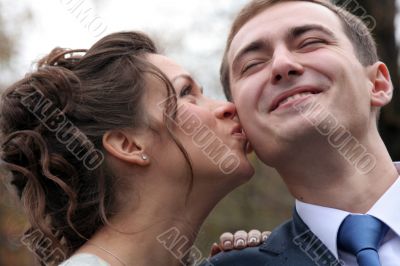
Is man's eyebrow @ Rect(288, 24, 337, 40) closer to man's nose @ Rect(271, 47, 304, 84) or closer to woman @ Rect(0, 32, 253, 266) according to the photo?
man's nose @ Rect(271, 47, 304, 84)

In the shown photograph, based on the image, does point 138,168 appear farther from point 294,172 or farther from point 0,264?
point 0,264

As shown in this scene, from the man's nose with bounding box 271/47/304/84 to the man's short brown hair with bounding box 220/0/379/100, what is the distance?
1.87 feet

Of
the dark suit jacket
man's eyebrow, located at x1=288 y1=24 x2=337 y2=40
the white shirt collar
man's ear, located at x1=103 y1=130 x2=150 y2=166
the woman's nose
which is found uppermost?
man's eyebrow, located at x1=288 y1=24 x2=337 y2=40

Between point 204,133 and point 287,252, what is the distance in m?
0.80

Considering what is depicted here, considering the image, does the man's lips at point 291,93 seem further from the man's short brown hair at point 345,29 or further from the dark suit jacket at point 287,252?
the dark suit jacket at point 287,252

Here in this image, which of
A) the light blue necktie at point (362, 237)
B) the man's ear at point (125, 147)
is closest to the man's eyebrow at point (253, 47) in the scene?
the man's ear at point (125, 147)

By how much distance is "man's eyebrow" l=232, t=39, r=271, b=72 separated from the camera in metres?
3.85

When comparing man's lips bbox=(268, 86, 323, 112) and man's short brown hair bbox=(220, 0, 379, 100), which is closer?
man's lips bbox=(268, 86, 323, 112)

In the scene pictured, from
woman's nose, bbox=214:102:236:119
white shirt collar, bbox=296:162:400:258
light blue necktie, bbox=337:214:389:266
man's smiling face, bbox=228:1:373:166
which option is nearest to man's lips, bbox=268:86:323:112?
man's smiling face, bbox=228:1:373:166

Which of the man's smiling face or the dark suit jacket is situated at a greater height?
the man's smiling face

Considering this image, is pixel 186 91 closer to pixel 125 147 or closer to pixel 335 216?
pixel 125 147

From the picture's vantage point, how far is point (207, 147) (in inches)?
141

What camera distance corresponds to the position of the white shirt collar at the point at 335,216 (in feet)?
10.9

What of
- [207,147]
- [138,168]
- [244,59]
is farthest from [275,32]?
[138,168]
